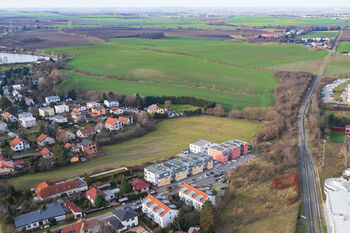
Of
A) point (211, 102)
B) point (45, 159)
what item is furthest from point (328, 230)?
point (211, 102)

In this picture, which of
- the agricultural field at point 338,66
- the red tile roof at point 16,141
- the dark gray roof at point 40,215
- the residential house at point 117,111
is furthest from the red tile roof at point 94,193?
the agricultural field at point 338,66

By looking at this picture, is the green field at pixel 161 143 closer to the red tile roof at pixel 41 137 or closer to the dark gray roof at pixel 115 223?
the red tile roof at pixel 41 137

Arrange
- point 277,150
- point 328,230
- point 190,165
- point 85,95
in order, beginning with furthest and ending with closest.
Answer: point 85,95 → point 277,150 → point 190,165 → point 328,230

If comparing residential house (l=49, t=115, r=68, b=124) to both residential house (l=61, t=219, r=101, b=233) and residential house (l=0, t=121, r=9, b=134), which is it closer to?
residential house (l=0, t=121, r=9, b=134)

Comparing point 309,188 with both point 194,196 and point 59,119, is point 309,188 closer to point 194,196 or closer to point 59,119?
point 194,196

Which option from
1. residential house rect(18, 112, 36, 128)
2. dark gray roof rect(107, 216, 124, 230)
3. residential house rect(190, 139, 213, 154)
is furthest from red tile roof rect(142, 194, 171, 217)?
residential house rect(18, 112, 36, 128)

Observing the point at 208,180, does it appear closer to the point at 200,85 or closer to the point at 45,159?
the point at 45,159
